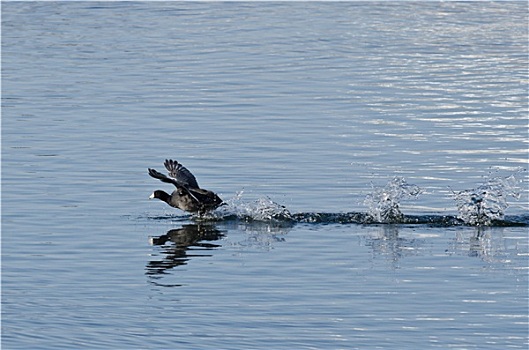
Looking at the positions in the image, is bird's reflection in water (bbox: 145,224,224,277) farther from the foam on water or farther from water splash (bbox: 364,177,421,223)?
water splash (bbox: 364,177,421,223)

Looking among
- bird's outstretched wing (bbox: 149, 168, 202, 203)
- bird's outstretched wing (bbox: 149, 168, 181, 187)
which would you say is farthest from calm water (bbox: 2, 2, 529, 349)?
bird's outstretched wing (bbox: 149, 168, 181, 187)

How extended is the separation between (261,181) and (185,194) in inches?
57.5

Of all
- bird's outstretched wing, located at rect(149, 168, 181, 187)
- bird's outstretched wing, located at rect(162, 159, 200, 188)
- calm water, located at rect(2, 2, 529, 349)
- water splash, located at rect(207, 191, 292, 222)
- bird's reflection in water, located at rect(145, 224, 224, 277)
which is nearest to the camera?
calm water, located at rect(2, 2, 529, 349)

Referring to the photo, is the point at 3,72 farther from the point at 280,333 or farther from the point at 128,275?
the point at 280,333

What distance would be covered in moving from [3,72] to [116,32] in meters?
6.79

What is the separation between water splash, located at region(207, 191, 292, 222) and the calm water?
37 millimetres

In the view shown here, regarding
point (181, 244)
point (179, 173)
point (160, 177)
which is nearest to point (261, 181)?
point (179, 173)

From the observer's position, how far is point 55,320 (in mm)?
10562

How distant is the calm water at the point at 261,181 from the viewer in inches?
417

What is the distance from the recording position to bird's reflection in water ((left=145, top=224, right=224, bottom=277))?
12.8m

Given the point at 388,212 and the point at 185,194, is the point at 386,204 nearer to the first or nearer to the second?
the point at 388,212

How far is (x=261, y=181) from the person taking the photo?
16.6 meters

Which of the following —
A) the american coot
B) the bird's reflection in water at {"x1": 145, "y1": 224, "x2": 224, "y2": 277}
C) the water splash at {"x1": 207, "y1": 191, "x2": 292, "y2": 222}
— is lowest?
the bird's reflection in water at {"x1": 145, "y1": 224, "x2": 224, "y2": 277}

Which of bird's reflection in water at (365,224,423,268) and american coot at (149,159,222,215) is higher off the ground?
american coot at (149,159,222,215)
